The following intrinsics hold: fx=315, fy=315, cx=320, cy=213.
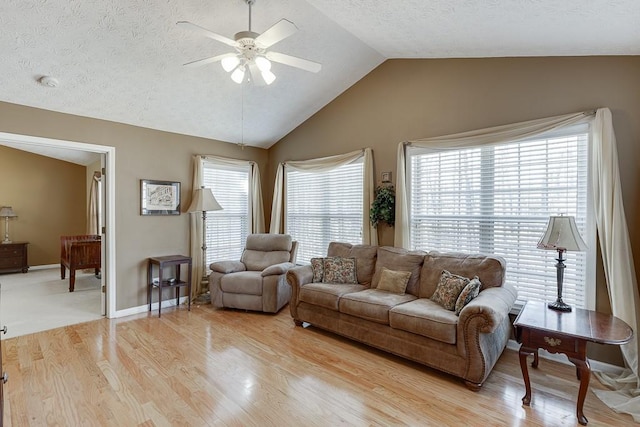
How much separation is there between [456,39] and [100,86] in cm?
381

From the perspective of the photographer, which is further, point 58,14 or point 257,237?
point 257,237

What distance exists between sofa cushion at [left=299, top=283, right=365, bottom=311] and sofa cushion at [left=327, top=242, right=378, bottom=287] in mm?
195

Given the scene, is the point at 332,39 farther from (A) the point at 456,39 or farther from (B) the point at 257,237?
(B) the point at 257,237

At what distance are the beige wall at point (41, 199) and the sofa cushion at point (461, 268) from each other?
883 cm

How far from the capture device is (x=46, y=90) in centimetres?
340

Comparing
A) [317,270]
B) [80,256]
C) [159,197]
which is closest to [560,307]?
[317,270]

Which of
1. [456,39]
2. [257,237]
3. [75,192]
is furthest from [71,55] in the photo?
[75,192]

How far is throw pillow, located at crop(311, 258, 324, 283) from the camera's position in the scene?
395 cm

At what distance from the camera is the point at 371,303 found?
3.13 m

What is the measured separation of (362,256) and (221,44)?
2.90 m

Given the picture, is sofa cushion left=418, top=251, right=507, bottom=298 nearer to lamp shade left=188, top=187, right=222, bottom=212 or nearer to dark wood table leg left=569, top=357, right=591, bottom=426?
dark wood table leg left=569, top=357, right=591, bottom=426

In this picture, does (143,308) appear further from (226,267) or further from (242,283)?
(242,283)

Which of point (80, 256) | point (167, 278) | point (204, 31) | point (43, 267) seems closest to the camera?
point (204, 31)

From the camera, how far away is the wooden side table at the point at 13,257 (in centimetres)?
675
